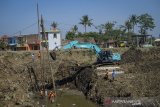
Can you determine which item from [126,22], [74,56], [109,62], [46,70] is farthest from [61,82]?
[126,22]

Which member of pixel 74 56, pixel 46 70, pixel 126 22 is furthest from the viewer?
pixel 126 22

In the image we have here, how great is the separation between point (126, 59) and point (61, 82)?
12506 millimetres

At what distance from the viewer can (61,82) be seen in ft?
129

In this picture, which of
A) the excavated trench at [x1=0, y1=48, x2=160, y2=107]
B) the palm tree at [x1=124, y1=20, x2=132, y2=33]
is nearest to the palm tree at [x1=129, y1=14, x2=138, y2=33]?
the palm tree at [x1=124, y1=20, x2=132, y2=33]

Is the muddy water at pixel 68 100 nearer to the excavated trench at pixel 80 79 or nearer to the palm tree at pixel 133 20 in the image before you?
the excavated trench at pixel 80 79

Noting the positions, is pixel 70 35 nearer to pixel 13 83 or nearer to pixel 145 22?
pixel 145 22

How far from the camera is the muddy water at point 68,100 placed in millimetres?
30750

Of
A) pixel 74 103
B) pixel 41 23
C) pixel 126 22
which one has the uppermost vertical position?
pixel 126 22

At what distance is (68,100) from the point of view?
110 feet

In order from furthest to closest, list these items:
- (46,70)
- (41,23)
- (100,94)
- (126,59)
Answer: (126,59) → (46,70) → (41,23) → (100,94)

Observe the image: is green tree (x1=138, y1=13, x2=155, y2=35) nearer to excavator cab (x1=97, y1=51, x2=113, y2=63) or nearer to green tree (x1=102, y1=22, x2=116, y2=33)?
green tree (x1=102, y1=22, x2=116, y2=33)

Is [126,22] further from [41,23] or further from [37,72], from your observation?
[41,23]

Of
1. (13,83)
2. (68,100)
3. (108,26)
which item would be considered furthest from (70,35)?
(68,100)

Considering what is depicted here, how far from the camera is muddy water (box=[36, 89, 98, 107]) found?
30.8 m
